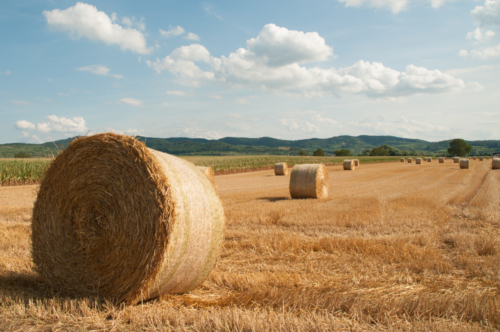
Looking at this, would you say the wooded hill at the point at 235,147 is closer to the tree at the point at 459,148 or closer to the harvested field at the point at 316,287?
the tree at the point at 459,148

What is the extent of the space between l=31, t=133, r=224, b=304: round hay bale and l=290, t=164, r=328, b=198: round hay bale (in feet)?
28.1

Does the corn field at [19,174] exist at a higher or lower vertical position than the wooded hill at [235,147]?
lower

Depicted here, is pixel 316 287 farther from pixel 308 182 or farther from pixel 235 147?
pixel 235 147

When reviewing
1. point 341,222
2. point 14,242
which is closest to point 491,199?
point 341,222

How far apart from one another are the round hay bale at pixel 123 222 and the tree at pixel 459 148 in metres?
123

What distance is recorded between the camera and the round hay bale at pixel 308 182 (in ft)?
41.0

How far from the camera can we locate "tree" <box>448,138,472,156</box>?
107 metres

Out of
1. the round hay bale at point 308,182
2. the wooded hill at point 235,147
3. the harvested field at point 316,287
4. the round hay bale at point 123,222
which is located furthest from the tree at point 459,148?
the round hay bale at point 123,222

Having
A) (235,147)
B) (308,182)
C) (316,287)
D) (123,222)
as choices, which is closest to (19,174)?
(308,182)

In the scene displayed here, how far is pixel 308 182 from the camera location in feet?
41.1

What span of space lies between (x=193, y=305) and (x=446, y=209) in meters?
8.37

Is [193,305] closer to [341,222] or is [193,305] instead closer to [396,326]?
[396,326]

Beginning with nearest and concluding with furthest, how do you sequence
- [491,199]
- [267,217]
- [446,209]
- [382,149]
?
[267,217] → [446,209] → [491,199] → [382,149]

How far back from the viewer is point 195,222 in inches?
153
